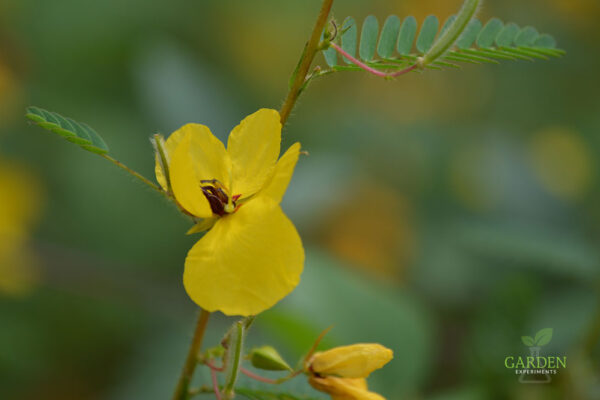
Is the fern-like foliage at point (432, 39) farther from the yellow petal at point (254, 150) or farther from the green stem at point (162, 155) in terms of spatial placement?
the green stem at point (162, 155)

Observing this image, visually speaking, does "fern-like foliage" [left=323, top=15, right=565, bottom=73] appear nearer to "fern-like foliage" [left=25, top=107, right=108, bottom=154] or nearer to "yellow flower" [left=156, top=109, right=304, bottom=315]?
"yellow flower" [left=156, top=109, right=304, bottom=315]

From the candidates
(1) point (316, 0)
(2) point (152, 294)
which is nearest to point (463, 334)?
(2) point (152, 294)

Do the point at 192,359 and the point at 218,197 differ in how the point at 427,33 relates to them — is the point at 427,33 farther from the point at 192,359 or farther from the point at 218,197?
the point at 192,359

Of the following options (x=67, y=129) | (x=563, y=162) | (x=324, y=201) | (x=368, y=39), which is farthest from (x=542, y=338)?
(x=563, y=162)

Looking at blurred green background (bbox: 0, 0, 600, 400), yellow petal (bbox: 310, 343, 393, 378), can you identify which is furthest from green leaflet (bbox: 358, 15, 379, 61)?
blurred green background (bbox: 0, 0, 600, 400)

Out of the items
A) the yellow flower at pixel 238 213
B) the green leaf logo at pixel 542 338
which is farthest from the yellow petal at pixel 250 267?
the green leaf logo at pixel 542 338

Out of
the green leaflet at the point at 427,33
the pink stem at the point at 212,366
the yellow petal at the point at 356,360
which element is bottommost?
the pink stem at the point at 212,366
